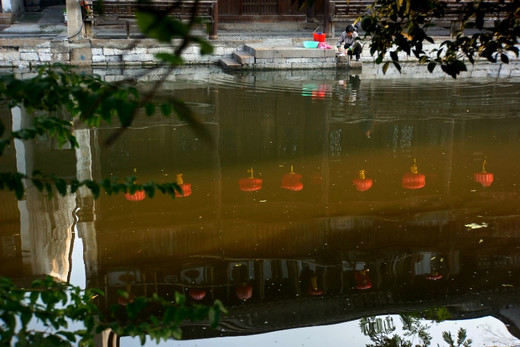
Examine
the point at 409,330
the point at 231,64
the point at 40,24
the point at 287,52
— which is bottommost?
the point at 409,330

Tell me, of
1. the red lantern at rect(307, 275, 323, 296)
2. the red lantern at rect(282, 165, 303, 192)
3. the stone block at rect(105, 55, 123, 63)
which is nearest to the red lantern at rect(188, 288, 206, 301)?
the red lantern at rect(307, 275, 323, 296)

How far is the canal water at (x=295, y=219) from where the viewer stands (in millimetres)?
5281

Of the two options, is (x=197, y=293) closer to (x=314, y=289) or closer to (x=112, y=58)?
(x=314, y=289)

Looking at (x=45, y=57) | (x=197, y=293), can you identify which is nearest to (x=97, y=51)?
(x=45, y=57)

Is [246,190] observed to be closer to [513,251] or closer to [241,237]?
[241,237]

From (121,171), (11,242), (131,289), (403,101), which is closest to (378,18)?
(131,289)

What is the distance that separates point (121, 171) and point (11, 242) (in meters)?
2.24

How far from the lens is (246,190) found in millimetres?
7754

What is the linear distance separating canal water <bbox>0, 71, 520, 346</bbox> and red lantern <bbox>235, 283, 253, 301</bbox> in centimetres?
2

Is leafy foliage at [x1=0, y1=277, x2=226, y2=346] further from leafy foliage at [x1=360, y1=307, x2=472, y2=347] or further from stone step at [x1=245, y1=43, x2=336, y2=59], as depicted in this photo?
stone step at [x1=245, y1=43, x2=336, y2=59]

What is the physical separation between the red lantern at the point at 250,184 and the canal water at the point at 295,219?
3 cm

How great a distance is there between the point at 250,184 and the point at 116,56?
8.96 m

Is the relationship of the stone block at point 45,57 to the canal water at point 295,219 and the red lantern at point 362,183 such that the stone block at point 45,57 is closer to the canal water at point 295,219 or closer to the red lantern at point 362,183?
the canal water at point 295,219

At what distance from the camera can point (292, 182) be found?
8.06 metres
